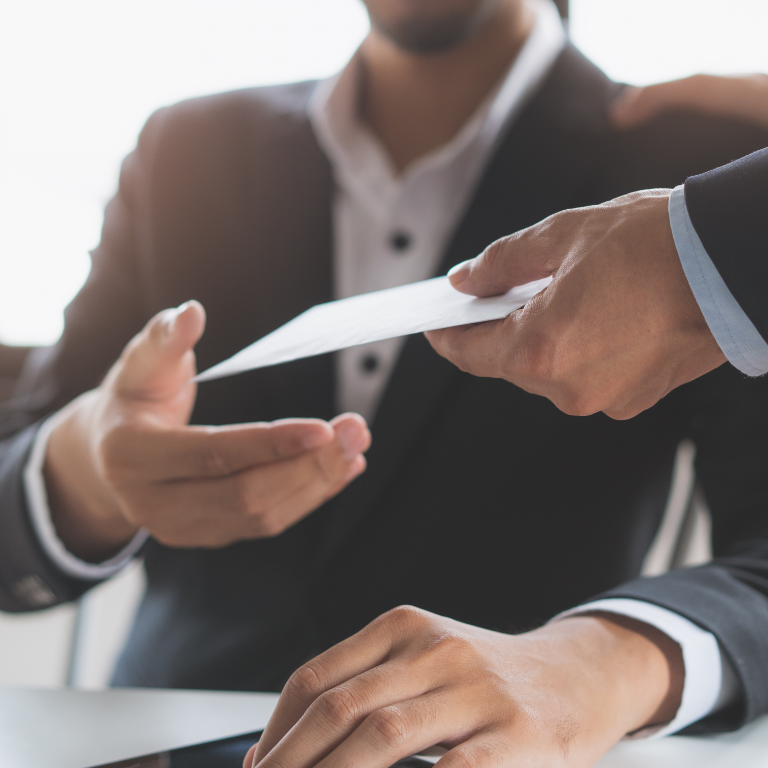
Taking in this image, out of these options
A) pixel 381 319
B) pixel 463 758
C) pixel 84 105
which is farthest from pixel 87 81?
pixel 463 758

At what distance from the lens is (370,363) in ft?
1.79

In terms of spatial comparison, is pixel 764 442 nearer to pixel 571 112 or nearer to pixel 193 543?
Result: pixel 571 112

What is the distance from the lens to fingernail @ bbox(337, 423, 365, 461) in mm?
380

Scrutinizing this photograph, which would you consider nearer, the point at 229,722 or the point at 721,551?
the point at 229,722

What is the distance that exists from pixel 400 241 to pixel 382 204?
0.20ft

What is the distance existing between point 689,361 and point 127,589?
3.75ft

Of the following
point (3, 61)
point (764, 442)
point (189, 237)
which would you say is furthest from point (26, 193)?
point (764, 442)

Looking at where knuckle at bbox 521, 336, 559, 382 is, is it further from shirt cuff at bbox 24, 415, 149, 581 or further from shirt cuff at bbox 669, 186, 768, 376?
shirt cuff at bbox 24, 415, 149, 581

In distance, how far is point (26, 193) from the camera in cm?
114

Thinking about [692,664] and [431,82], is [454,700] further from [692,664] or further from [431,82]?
[431,82]

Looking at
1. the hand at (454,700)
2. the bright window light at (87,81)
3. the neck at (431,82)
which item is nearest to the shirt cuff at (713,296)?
the hand at (454,700)

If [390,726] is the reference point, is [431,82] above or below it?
above

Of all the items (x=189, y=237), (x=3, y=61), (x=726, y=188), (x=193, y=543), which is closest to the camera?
(x=726, y=188)

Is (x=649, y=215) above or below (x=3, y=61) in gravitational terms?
below
